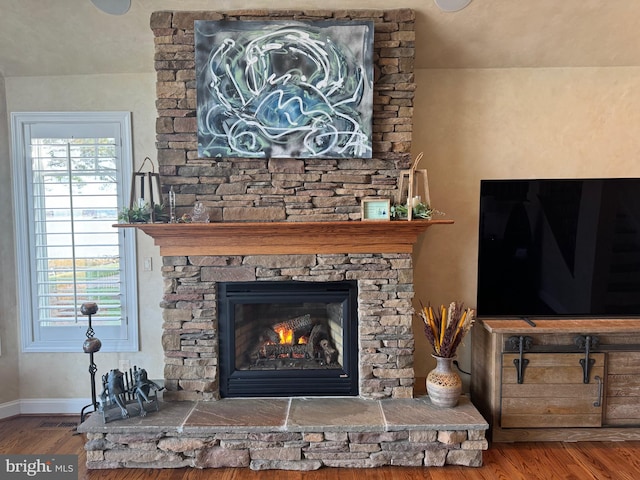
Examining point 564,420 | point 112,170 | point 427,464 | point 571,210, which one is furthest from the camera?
point 112,170

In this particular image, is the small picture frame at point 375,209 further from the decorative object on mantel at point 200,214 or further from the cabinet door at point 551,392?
the cabinet door at point 551,392

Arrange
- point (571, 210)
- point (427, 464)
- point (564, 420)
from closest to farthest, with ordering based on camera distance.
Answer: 1. point (427, 464)
2. point (564, 420)
3. point (571, 210)

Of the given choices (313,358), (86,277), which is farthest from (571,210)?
(86,277)

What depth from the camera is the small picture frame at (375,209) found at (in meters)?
2.58

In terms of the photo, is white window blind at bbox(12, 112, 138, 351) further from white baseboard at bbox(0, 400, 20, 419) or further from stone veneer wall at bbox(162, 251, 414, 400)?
stone veneer wall at bbox(162, 251, 414, 400)

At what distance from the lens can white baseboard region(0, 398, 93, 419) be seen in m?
3.12

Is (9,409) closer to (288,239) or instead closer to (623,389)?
(288,239)

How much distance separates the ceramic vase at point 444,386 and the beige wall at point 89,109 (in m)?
2.12

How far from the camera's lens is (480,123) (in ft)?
9.93

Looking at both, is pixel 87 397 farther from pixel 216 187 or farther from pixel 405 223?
pixel 405 223

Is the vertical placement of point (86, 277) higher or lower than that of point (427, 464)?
higher

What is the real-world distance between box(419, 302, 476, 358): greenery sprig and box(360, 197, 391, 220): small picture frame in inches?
28.7

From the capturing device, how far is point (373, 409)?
2.56 meters

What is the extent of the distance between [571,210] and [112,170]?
345 cm
